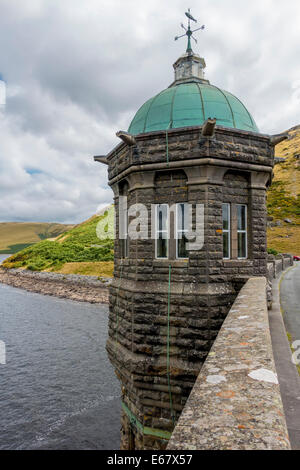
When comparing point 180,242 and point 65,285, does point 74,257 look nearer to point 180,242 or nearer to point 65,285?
point 65,285

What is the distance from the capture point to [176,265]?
24.2ft

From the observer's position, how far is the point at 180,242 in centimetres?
774

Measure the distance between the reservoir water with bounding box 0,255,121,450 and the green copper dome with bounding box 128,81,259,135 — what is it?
1314 cm

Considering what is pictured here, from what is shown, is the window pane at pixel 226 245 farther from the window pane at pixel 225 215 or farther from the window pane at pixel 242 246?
the window pane at pixel 242 246

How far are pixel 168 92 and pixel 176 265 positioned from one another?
4.73 metres

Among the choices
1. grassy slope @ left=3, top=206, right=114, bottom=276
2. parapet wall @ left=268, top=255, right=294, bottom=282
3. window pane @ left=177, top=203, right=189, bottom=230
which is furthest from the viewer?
grassy slope @ left=3, top=206, right=114, bottom=276

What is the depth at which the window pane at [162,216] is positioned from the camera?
770 cm

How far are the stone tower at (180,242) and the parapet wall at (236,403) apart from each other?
11.9 ft

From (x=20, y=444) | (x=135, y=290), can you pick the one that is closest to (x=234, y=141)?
(x=135, y=290)

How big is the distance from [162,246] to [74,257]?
154ft

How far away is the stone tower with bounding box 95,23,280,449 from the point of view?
7102 millimetres

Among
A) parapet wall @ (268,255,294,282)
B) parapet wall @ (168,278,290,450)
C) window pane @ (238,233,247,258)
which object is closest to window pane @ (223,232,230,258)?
window pane @ (238,233,247,258)

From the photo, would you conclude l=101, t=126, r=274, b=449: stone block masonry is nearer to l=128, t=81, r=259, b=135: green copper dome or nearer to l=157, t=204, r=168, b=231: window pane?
l=157, t=204, r=168, b=231: window pane

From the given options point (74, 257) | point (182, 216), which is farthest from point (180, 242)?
point (74, 257)
